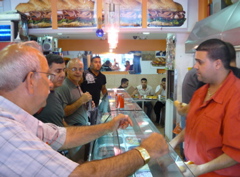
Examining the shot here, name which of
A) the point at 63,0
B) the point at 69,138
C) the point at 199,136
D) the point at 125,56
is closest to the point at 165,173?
the point at 199,136

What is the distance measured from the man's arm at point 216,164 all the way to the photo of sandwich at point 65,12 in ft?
14.4

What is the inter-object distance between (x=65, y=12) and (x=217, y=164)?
15.6 ft

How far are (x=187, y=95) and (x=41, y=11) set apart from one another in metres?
3.69

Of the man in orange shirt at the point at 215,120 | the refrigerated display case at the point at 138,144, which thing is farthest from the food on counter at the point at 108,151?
the man in orange shirt at the point at 215,120

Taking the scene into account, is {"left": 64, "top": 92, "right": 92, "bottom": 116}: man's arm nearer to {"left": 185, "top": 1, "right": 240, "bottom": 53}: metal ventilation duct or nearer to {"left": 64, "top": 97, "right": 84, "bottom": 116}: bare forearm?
{"left": 64, "top": 97, "right": 84, "bottom": 116}: bare forearm

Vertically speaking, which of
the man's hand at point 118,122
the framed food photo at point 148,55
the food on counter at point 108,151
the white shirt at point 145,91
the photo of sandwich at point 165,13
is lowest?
the white shirt at point 145,91

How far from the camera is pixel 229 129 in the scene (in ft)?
4.64

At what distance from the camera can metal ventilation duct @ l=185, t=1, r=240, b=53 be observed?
116 inches

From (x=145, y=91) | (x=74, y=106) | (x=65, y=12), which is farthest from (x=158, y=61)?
(x=74, y=106)

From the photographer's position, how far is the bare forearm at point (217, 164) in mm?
1422

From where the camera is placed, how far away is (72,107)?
2.90m

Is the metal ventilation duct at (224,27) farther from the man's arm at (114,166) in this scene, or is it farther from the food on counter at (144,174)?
the man's arm at (114,166)

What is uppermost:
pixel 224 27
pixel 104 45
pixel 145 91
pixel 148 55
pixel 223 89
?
pixel 104 45

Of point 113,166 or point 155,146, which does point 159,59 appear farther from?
point 113,166
